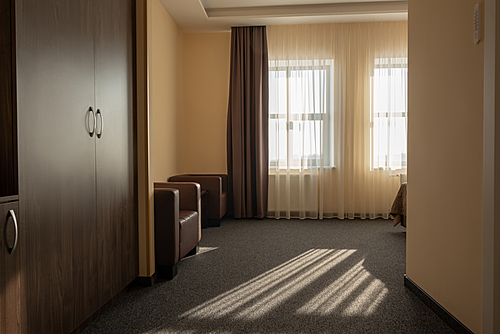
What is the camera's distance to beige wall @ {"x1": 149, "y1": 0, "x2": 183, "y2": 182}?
4.18 metres

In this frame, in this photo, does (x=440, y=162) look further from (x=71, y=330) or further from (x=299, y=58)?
(x=299, y=58)

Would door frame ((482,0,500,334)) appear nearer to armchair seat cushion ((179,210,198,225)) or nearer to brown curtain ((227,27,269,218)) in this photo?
armchair seat cushion ((179,210,198,225))

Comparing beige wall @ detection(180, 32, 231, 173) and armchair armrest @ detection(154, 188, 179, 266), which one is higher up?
beige wall @ detection(180, 32, 231, 173)

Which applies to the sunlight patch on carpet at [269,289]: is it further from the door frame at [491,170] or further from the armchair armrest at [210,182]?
the armchair armrest at [210,182]

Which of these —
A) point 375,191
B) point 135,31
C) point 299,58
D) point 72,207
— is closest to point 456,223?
point 72,207

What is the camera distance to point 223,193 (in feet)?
16.1

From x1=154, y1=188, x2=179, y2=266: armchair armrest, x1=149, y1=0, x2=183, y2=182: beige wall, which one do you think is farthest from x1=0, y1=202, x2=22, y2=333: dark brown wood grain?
x1=149, y1=0, x2=183, y2=182: beige wall

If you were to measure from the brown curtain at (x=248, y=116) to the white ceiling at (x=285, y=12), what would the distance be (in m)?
0.32

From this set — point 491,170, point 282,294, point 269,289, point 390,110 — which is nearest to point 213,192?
point 269,289

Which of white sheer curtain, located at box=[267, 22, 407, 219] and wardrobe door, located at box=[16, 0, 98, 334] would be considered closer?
wardrobe door, located at box=[16, 0, 98, 334]

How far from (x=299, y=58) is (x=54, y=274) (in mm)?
4422

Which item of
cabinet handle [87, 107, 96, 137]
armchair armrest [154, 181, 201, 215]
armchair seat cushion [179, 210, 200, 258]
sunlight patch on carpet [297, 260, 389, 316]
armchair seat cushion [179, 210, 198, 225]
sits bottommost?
sunlight patch on carpet [297, 260, 389, 316]

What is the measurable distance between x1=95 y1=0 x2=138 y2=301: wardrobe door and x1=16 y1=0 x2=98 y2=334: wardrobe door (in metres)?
0.09

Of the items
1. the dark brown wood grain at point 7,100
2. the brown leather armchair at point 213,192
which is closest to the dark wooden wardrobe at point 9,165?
the dark brown wood grain at point 7,100
